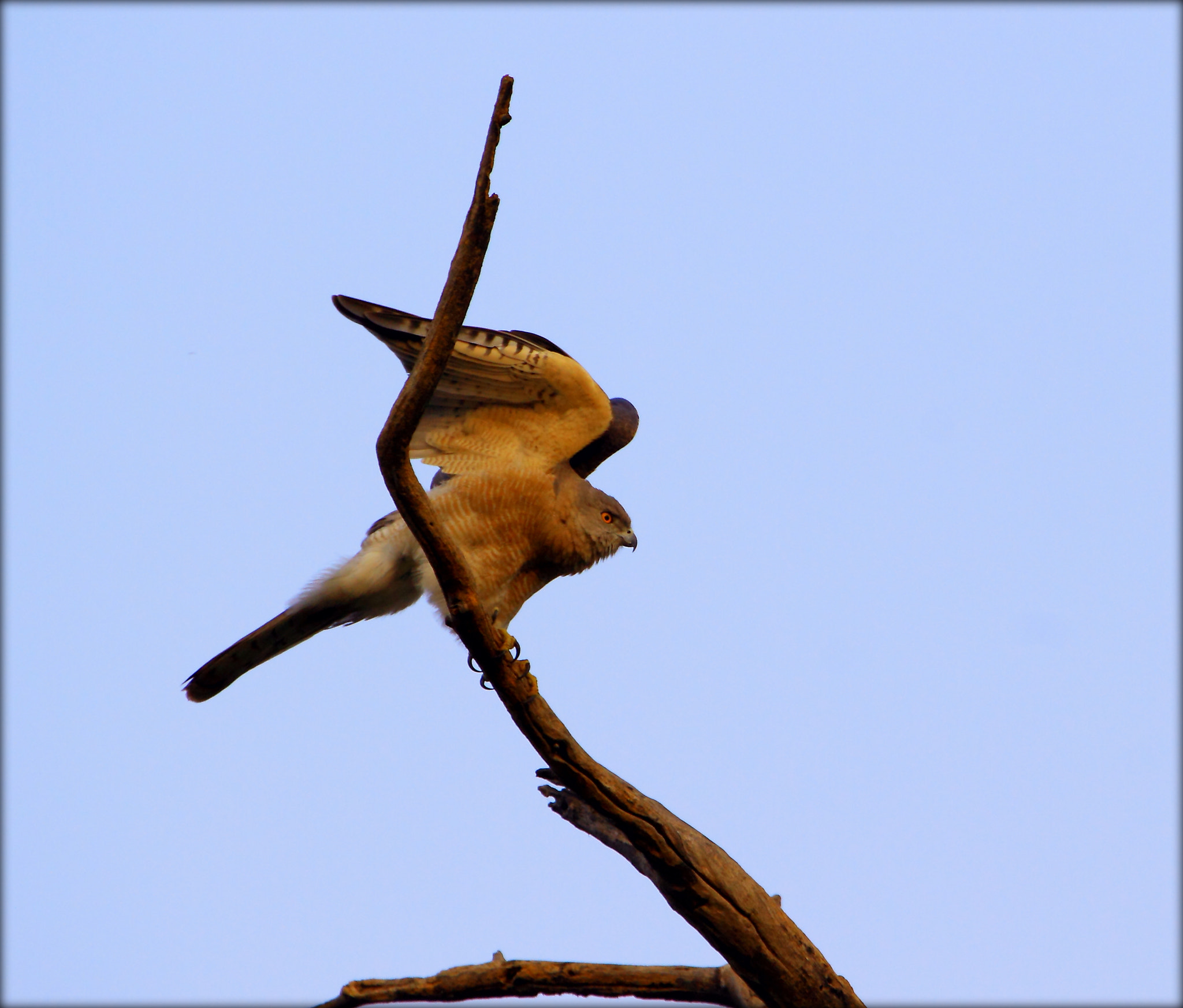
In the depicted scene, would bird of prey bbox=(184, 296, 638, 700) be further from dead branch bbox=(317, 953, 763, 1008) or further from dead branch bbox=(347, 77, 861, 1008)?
dead branch bbox=(317, 953, 763, 1008)

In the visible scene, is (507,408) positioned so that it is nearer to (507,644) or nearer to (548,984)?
(507,644)

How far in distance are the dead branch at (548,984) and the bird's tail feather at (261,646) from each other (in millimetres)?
2394

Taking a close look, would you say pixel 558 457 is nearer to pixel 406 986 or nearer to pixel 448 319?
pixel 448 319

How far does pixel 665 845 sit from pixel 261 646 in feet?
9.67

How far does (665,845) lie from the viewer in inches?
177

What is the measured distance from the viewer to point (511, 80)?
3.55m

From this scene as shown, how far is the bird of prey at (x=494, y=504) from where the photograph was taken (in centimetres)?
577

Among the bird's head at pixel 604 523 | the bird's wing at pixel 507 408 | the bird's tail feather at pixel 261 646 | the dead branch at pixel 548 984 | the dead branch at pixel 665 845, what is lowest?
the dead branch at pixel 548 984

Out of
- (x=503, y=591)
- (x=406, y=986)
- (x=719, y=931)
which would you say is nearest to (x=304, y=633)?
(x=503, y=591)

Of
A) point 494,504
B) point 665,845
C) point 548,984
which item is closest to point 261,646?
point 494,504

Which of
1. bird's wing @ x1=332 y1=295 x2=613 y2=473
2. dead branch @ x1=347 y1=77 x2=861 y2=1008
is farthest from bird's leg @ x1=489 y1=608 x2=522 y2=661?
bird's wing @ x1=332 y1=295 x2=613 y2=473

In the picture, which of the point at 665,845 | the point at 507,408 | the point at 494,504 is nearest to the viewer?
the point at 665,845

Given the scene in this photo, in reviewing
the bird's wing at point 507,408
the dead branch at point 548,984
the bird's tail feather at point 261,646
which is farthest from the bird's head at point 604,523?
the dead branch at point 548,984

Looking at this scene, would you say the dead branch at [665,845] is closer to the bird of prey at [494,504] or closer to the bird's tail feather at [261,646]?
the bird of prey at [494,504]
